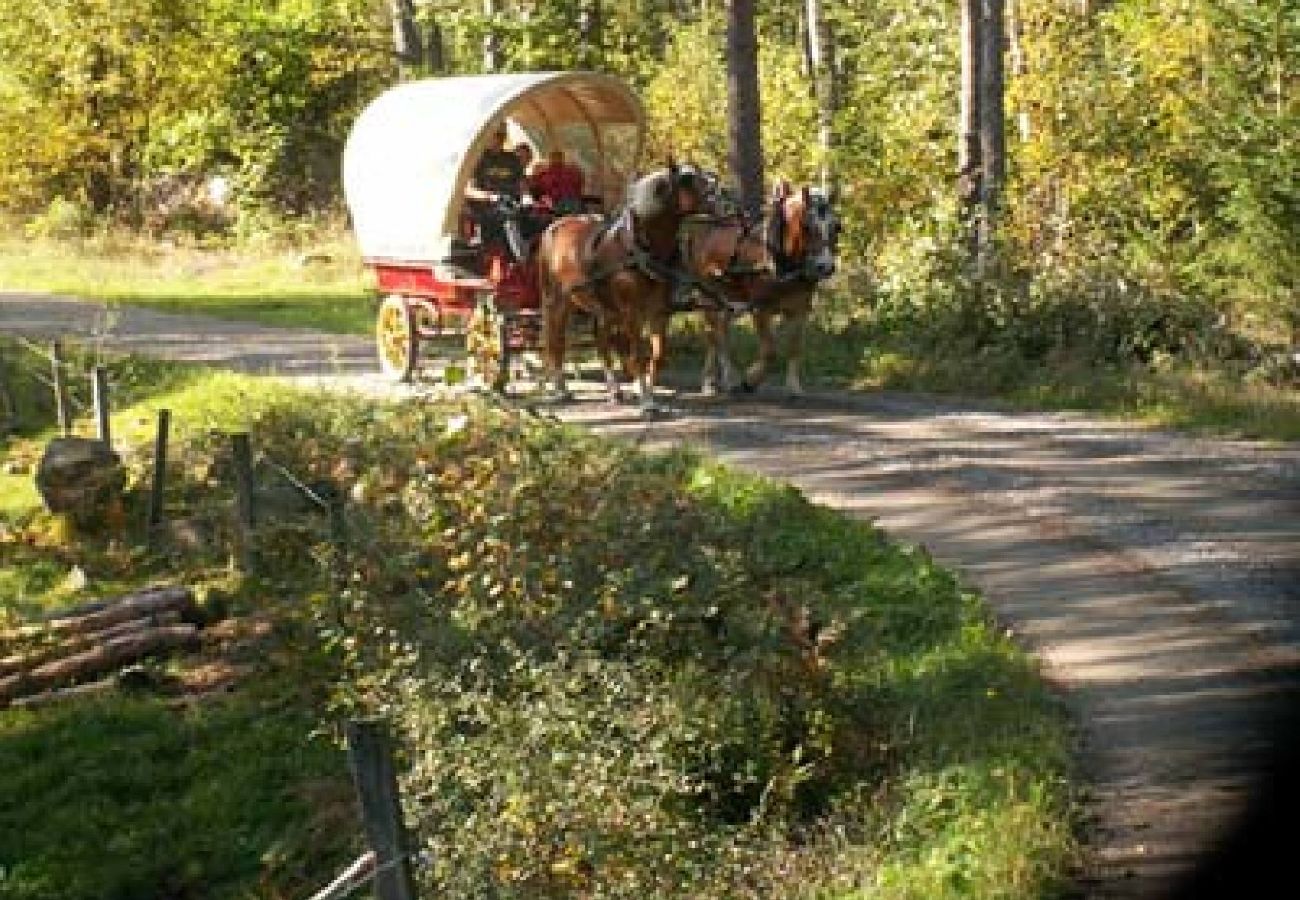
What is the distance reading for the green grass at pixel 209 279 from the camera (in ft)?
83.9

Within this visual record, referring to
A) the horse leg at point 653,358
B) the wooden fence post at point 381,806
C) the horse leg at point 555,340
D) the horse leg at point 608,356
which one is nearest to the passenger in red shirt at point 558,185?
the horse leg at point 555,340

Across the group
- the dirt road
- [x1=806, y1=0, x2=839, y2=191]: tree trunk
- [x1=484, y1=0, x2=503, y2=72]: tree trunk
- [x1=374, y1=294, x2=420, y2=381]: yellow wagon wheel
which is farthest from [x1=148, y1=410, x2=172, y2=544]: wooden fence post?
[x1=484, y1=0, x2=503, y2=72]: tree trunk

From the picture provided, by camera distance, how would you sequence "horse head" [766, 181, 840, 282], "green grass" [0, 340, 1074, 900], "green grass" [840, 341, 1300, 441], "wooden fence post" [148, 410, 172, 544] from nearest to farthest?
"green grass" [0, 340, 1074, 900]
"green grass" [840, 341, 1300, 441]
"horse head" [766, 181, 840, 282]
"wooden fence post" [148, 410, 172, 544]

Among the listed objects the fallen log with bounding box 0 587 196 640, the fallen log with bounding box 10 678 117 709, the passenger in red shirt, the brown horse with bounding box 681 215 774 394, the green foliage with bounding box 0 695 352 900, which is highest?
the passenger in red shirt

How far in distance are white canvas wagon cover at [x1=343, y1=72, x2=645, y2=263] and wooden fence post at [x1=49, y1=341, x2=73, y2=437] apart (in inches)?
139

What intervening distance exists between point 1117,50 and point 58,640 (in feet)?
52.1

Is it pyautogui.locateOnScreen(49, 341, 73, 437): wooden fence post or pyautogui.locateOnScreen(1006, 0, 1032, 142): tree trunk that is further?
pyautogui.locateOnScreen(1006, 0, 1032, 142): tree trunk

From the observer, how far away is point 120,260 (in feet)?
109

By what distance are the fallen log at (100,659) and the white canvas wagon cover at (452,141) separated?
5.25 metres

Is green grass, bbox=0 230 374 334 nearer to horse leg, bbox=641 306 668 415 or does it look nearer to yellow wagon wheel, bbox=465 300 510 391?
yellow wagon wheel, bbox=465 300 510 391

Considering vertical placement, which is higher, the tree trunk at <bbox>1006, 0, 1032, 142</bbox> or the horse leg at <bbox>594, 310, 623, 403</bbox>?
the tree trunk at <bbox>1006, 0, 1032, 142</bbox>

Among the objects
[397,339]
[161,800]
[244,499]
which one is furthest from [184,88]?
[161,800]

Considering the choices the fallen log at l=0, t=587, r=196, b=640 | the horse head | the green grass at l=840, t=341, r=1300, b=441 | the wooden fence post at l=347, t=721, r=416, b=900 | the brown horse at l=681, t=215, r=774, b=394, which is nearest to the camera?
the wooden fence post at l=347, t=721, r=416, b=900

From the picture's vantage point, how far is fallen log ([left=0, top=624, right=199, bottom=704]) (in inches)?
522
